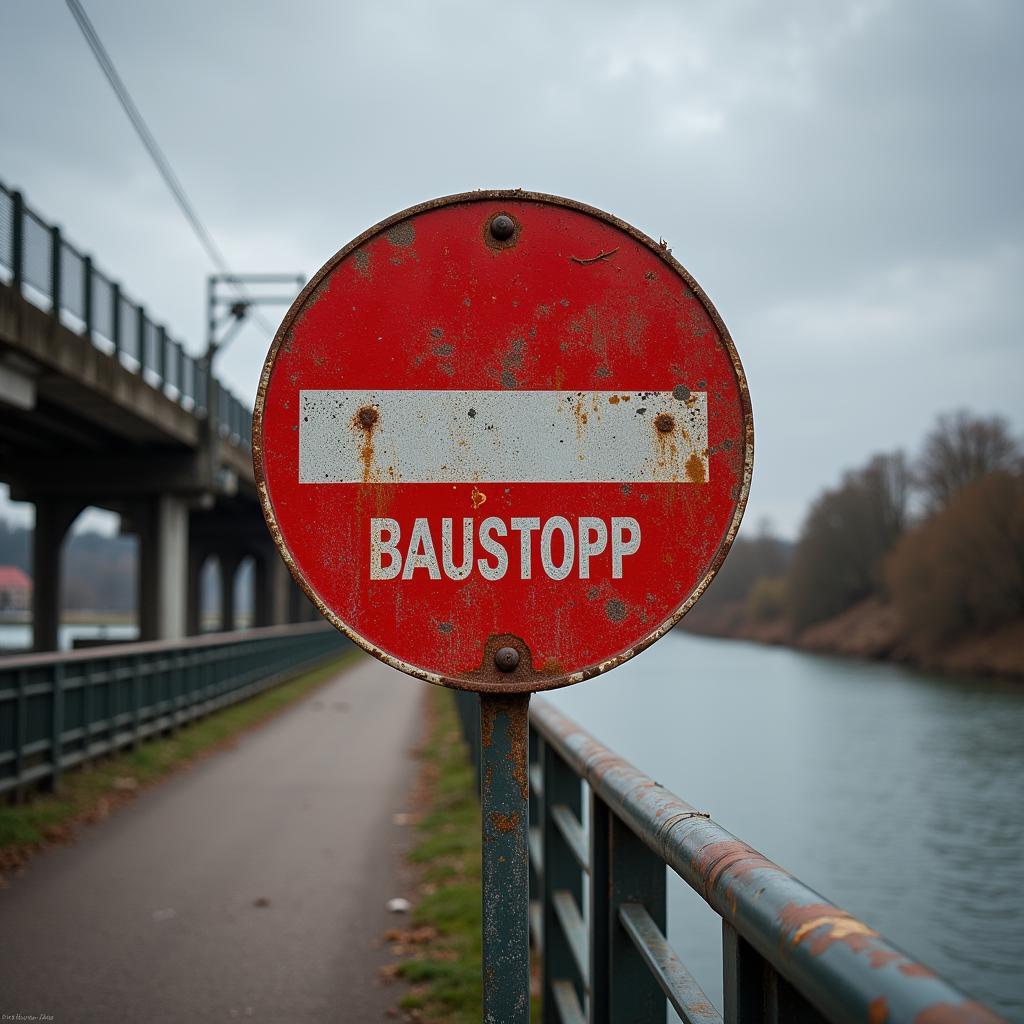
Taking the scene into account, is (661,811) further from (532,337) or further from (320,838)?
(320,838)

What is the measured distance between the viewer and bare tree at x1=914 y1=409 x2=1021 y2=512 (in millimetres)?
63969

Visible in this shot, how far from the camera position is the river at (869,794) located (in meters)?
13.2

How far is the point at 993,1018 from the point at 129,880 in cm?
704

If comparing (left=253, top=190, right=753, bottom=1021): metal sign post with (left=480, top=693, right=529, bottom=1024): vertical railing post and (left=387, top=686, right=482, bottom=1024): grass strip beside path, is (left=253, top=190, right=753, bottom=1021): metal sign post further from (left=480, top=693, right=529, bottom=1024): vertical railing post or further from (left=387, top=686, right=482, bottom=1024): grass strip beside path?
(left=387, top=686, right=482, bottom=1024): grass strip beside path

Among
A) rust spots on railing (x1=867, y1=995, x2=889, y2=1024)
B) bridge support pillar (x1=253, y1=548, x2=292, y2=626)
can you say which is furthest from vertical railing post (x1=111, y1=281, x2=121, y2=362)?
bridge support pillar (x1=253, y1=548, x2=292, y2=626)

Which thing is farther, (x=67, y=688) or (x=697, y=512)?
(x=67, y=688)

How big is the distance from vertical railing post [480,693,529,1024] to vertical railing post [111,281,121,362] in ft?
53.5

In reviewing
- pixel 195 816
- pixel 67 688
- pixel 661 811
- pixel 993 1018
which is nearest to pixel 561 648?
pixel 661 811

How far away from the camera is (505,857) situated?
71.3 inches

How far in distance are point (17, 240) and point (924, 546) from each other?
4778cm

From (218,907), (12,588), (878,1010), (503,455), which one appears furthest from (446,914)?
(12,588)

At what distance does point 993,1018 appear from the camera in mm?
923

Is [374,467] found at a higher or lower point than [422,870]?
higher

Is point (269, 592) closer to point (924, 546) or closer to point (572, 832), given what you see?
point (924, 546)
